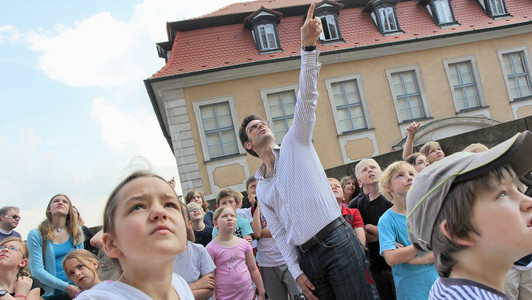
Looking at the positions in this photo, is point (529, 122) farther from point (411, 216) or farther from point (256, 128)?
point (411, 216)

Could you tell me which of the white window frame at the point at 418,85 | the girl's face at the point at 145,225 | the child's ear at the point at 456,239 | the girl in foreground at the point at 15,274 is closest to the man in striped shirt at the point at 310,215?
the child's ear at the point at 456,239

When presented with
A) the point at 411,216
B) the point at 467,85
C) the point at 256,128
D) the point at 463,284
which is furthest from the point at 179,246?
the point at 467,85

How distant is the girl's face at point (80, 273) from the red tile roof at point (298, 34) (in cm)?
1252

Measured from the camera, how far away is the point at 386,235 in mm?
3334

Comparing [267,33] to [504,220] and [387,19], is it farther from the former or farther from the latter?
[504,220]

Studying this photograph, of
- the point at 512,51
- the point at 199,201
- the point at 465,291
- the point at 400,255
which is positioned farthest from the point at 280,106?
the point at 465,291

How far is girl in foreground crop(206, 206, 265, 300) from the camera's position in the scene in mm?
4594

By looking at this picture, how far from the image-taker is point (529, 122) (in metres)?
7.88

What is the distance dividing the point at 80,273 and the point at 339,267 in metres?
2.52

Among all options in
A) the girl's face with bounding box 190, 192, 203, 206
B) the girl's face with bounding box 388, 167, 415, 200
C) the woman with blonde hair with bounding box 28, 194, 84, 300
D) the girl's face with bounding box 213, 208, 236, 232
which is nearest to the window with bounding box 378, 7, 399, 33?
the girl's face with bounding box 190, 192, 203, 206

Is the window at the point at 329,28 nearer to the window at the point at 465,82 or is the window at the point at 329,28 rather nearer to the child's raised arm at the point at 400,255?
the window at the point at 465,82

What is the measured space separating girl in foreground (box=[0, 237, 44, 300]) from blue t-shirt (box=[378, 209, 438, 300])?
337cm

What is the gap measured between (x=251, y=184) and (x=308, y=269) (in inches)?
137

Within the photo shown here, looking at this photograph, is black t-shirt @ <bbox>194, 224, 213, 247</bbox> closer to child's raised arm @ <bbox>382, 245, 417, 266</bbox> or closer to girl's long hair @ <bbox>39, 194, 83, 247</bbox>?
girl's long hair @ <bbox>39, 194, 83, 247</bbox>
